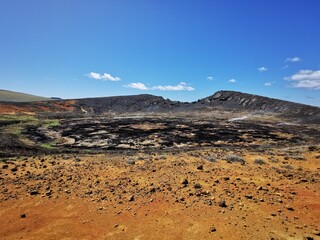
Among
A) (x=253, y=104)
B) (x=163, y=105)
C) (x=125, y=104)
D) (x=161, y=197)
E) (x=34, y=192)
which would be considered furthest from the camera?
(x=125, y=104)

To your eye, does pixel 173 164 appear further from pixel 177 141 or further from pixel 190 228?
pixel 177 141

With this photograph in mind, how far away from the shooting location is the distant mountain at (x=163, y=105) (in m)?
60.5

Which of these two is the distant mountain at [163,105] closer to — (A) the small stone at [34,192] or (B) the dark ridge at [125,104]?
(B) the dark ridge at [125,104]

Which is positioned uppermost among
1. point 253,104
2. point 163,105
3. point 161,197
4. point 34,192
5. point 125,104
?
point 253,104

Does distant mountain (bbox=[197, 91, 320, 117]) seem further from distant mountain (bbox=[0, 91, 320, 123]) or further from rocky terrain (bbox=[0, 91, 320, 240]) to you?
rocky terrain (bbox=[0, 91, 320, 240])

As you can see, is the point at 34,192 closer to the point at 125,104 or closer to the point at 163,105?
the point at 163,105

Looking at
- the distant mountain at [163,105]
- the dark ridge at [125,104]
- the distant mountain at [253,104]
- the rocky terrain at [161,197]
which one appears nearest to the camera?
the rocky terrain at [161,197]

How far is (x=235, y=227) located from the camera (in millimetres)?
6965

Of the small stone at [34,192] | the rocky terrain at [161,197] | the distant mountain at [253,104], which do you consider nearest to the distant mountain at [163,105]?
the distant mountain at [253,104]

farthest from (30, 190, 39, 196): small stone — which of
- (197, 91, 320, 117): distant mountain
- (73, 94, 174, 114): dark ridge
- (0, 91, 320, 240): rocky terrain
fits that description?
(73, 94, 174, 114): dark ridge

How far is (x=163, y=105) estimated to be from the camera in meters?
80.5

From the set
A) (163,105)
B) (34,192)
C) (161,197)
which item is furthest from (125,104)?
(161,197)

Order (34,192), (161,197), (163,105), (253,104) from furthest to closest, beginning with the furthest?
(163,105), (253,104), (34,192), (161,197)

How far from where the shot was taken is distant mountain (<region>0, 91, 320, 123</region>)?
198 ft
